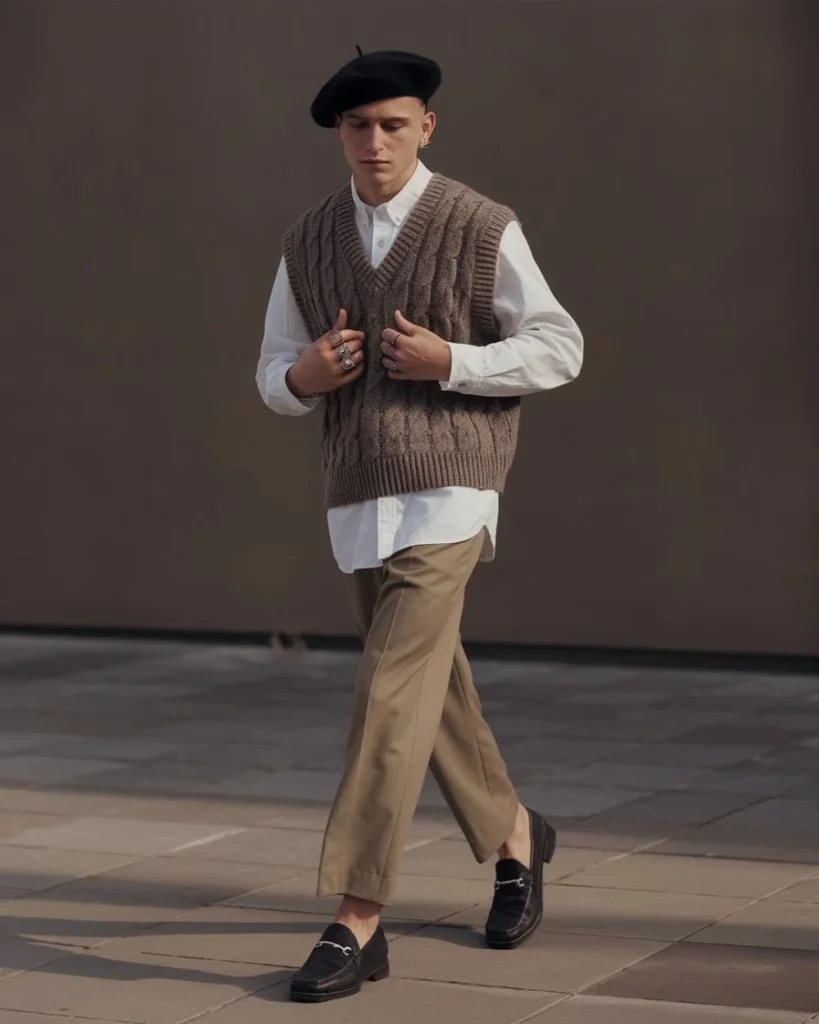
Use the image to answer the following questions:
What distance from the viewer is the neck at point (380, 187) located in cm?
445

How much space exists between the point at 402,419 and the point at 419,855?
1574 mm

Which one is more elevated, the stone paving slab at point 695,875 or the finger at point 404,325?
the finger at point 404,325

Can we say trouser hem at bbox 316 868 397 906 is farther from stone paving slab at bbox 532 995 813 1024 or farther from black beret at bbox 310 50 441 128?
black beret at bbox 310 50 441 128

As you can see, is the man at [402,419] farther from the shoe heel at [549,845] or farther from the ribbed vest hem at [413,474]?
the shoe heel at [549,845]

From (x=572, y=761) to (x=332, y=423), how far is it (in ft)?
8.86

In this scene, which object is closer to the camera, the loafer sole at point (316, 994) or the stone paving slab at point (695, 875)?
the loafer sole at point (316, 994)

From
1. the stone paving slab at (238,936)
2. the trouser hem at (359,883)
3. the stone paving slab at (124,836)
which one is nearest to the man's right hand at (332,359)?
the trouser hem at (359,883)

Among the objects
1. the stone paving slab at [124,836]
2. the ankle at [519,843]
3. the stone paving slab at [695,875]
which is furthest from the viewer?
the stone paving slab at [124,836]

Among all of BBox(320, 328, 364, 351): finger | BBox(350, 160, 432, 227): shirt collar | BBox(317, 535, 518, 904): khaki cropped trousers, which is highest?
BBox(350, 160, 432, 227): shirt collar

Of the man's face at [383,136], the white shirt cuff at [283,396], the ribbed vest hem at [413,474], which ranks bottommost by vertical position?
the ribbed vest hem at [413,474]

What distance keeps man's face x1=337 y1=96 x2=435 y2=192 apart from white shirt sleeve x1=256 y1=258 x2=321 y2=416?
0.32 metres

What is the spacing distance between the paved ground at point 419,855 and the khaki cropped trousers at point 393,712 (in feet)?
0.87

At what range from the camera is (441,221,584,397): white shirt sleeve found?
4367 millimetres

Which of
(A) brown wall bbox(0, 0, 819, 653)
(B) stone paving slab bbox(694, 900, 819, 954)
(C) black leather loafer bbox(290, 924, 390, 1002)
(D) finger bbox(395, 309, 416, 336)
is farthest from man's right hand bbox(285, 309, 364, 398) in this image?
(A) brown wall bbox(0, 0, 819, 653)
